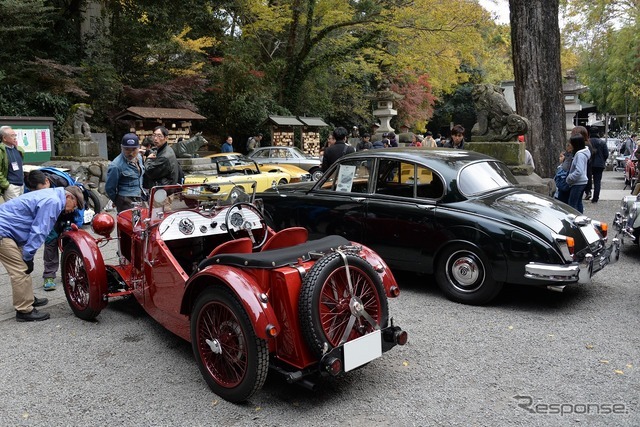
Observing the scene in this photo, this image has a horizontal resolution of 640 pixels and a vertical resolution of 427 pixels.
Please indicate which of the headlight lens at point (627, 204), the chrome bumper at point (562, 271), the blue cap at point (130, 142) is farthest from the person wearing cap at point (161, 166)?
the headlight lens at point (627, 204)

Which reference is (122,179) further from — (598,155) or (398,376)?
(598,155)

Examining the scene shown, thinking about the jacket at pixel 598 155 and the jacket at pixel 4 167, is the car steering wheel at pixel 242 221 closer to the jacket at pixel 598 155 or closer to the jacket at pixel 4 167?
the jacket at pixel 4 167

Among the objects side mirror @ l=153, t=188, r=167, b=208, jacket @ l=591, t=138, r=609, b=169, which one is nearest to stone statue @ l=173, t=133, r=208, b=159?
jacket @ l=591, t=138, r=609, b=169

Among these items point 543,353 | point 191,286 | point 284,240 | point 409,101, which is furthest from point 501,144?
point 409,101

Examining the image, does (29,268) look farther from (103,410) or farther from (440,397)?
(440,397)

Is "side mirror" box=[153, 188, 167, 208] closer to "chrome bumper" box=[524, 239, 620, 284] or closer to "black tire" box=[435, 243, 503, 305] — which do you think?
"black tire" box=[435, 243, 503, 305]

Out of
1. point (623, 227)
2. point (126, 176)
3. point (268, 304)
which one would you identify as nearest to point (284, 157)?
point (126, 176)

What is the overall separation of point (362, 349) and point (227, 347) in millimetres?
932

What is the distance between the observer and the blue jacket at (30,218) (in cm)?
493

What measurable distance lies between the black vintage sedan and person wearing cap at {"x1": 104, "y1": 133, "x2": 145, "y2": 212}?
2.08m

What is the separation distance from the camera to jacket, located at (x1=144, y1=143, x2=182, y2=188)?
23.5ft

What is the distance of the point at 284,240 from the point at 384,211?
2205mm

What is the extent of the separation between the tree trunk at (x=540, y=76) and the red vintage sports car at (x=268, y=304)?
9.84 m

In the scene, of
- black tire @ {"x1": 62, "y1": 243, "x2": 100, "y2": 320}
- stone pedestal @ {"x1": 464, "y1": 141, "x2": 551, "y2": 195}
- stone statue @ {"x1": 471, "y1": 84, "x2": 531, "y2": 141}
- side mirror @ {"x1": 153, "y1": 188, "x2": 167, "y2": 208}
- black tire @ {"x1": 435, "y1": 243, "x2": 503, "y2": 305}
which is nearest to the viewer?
side mirror @ {"x1": 153, "y1": 188, "x2": 167, "y2": 208}
